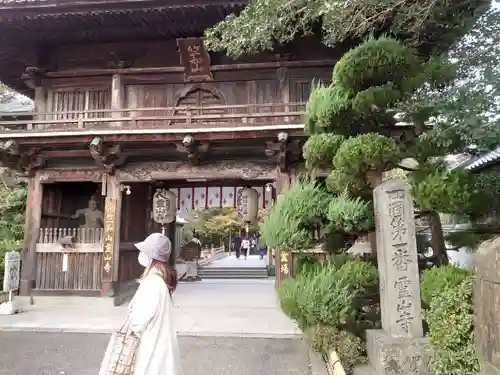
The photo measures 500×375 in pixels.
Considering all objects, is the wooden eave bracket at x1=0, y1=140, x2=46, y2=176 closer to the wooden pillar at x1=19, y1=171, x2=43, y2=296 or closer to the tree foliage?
the wooden pillar at x1=19, y1=171, x2=43, y2=296

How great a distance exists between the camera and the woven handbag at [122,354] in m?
2.68

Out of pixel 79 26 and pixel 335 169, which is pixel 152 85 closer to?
pixel 79 26

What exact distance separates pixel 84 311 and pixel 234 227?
22606mm

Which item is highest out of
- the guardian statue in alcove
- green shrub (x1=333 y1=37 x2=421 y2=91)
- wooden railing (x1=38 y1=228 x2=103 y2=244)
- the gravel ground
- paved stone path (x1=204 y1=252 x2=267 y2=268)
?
green shrub (x1=333 y1=37 x2=421 y2=91)

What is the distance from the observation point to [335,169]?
565 cm

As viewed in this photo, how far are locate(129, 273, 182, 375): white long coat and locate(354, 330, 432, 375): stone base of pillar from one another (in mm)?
2618

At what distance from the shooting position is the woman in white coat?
273cm

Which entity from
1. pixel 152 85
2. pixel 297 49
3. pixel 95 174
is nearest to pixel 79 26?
pixel 152 85

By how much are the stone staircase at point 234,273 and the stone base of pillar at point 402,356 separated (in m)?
15.9

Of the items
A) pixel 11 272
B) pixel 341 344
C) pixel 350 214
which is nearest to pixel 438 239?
pixel 350 214

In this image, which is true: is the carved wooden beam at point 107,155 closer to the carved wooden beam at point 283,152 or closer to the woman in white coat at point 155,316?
the carved wooden beam at point 283,152

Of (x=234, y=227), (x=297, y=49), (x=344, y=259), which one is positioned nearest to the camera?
(x=344, y=259)

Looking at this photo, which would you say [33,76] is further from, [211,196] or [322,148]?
[322,148]

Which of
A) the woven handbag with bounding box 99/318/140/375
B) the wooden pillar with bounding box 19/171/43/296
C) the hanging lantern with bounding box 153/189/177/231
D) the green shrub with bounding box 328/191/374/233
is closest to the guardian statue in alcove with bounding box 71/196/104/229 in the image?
the wooden pillar with bounding box 19/171/43/296
